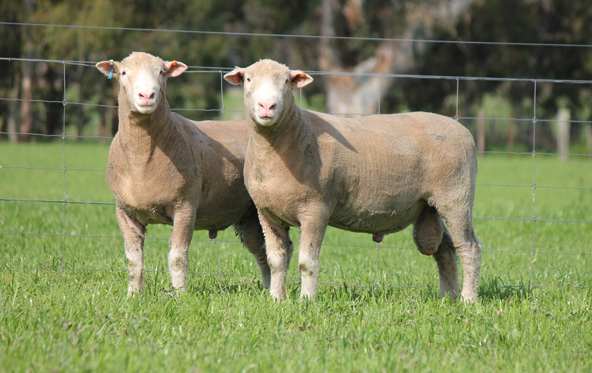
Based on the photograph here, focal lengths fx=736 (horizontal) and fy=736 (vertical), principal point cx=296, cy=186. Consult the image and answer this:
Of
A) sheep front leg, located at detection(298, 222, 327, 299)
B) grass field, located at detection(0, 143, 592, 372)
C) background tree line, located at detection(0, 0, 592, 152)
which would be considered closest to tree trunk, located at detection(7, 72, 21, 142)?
background tree line, located at detection(0, 0, 592, 152)

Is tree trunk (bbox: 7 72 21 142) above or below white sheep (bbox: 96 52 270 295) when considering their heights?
above

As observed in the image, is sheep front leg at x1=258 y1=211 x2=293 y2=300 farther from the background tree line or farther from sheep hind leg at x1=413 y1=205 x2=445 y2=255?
the background tree line

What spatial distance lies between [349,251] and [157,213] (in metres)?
3.79

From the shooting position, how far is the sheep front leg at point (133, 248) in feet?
19.7

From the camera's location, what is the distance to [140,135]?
591cm

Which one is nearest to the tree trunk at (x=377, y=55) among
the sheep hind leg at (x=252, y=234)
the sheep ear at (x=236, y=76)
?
the sheep hind leg at (x=252, y=234)

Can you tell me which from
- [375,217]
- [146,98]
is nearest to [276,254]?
[375,217]

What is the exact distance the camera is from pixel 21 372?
3.91 m

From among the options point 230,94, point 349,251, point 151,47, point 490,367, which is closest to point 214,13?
point 151,47

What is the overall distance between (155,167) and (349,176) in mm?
1564

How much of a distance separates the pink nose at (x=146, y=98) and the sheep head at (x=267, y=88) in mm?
644

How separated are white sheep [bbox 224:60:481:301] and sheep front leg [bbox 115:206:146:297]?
106 centimetres

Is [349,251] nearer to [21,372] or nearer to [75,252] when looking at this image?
[75,252]

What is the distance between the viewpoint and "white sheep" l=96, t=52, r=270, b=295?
5771 mm
